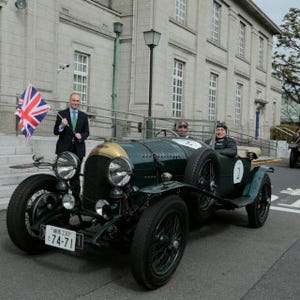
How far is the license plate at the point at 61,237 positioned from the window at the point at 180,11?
20.1 meters

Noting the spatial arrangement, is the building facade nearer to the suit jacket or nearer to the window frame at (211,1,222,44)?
the window frame at (211,1,222,44)

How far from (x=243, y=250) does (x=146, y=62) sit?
15.2 m

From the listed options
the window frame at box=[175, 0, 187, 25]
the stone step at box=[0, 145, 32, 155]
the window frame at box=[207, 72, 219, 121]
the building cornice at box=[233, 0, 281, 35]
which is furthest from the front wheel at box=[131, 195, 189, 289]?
the building cornice at box=[233, 0, 281, 35]

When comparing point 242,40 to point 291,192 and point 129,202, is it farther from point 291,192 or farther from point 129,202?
point 129,202

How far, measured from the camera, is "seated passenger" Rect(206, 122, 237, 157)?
6406 millimetres

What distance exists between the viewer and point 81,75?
59.7ft

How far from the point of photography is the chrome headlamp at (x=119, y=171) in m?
4.59

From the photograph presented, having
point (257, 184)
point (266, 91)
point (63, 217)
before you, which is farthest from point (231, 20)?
point (63, 217)

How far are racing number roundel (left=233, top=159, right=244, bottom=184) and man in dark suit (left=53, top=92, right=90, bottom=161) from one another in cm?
255

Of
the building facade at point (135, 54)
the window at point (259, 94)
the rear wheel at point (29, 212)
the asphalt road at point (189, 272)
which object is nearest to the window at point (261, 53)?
the window at point (259, 94)

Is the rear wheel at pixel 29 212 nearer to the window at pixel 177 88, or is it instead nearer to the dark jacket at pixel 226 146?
the dark jacket at pixel 226 146

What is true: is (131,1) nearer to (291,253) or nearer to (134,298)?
(291,253)

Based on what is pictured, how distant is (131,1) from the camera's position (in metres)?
20.6

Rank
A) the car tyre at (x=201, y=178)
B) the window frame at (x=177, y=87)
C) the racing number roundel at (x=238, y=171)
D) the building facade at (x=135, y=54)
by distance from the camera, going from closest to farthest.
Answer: the car tyre at (x=201, y=178) → the racing number roundel at (x=238, y=171) → the building facade at (x=135, y=54) → the window frame at (x=177, y=87)
